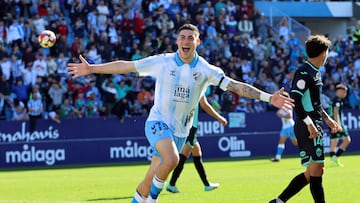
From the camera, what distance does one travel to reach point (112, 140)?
29375 mm

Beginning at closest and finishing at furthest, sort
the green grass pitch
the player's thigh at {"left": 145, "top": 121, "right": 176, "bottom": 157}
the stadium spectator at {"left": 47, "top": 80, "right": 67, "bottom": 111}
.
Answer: the player's thigh at {"left": 145, "top": 121, "right": 176, "bottom": 157}
the green grass pitch
the stadium spectator at {"left": 47, "top": 80, "right": 67, "bottom": 111}

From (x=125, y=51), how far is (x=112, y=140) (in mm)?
4590

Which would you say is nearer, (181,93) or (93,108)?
(181,93)

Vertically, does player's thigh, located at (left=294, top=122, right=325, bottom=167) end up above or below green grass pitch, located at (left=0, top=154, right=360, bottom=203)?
above

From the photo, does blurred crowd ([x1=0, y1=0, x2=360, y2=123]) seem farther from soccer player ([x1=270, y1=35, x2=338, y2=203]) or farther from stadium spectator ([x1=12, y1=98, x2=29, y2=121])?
soccer player ([x1=270, y1=35, x2=338, y2=203])

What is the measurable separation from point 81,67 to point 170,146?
1543 mm

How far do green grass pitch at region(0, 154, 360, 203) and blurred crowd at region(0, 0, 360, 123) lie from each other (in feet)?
14.8

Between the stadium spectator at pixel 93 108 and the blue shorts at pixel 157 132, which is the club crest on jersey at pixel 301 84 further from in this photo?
the stadium spectator at pixel 93 108

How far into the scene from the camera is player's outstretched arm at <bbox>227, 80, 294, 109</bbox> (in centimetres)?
966

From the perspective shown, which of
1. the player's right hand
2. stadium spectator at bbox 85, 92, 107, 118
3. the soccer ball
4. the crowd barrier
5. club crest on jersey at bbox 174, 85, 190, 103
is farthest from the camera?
stadium spectator at bbox 85, 92, 107, 118

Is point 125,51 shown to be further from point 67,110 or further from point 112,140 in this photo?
point 112,140

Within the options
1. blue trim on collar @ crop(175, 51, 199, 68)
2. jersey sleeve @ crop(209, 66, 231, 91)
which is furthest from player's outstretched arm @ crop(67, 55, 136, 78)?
jersey sleeve @ crop(209, 66, 231, 91)

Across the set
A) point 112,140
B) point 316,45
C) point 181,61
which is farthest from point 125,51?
point 181,61

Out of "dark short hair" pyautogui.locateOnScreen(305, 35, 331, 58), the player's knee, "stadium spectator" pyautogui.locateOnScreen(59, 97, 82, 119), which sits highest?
"dark short hair" pyautogui.locateOnScreen(305, 35, 331, 58)
